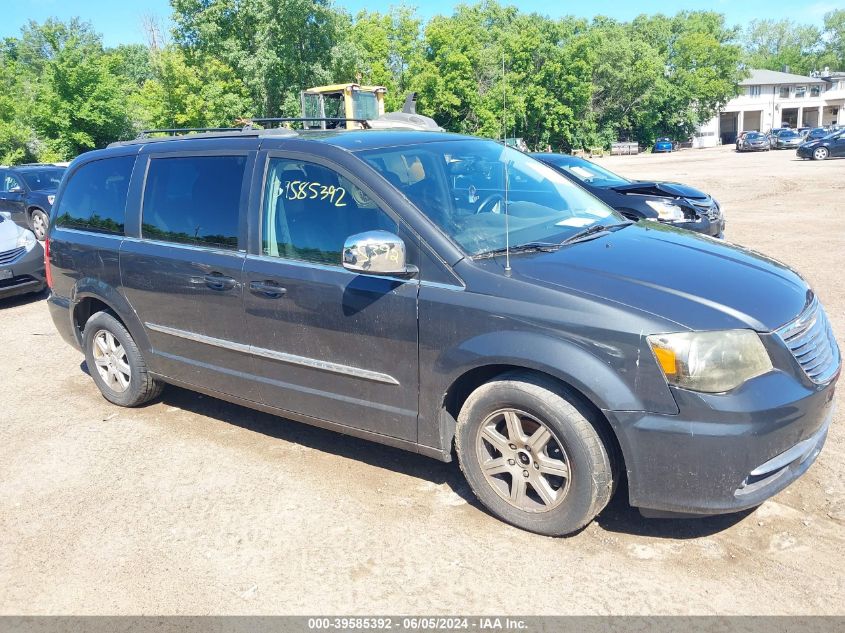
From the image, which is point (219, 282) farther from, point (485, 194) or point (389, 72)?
point (389, 72)

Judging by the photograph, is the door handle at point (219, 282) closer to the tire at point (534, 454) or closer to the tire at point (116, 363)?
the tire at point (116, 363)

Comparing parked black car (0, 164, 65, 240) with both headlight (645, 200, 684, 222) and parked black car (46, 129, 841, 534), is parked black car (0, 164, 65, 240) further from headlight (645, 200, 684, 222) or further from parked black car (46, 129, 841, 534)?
headlight (645, 200, 684, 222)

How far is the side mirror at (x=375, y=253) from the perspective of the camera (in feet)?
10.7

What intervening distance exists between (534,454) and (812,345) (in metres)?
1.36

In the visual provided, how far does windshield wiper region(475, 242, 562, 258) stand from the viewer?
3432mm

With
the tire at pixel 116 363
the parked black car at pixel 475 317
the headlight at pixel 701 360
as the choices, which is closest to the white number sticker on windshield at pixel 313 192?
the parked black car at pixel 475 317

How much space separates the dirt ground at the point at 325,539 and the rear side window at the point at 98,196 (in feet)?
4.89

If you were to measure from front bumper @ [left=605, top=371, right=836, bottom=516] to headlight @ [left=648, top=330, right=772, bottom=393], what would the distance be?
0.04 m

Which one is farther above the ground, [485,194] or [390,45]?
[390,45]

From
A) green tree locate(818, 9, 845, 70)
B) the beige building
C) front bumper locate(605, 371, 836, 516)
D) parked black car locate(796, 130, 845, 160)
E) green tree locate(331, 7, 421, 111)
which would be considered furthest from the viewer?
green tree locate(818, 9, 845, 70)

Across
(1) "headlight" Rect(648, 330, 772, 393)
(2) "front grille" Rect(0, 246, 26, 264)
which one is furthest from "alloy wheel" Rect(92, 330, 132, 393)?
(2) "front grille" Rect(0, 246, 26, 264)

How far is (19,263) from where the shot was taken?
9.22 metres

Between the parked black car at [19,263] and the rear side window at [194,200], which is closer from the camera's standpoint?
the rear side window at [194,200]

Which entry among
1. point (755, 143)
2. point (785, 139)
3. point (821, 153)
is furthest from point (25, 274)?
point (785, 139)
